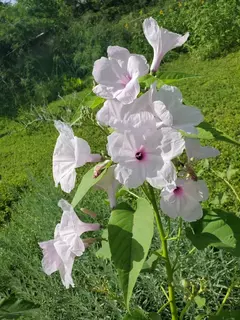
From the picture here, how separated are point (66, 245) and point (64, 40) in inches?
422

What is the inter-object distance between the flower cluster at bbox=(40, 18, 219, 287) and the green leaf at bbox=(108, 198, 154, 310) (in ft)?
0.22

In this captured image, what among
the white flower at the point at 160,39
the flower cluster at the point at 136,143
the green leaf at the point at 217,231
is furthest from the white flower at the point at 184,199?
the white flower at the point at 160,39

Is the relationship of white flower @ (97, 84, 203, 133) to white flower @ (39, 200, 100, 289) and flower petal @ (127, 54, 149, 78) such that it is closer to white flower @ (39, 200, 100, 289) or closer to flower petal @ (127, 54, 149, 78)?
flower petal @ (127, 54, 149, 78)

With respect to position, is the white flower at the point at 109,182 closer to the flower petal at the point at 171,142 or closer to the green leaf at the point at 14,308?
the flower petal at the point at 171,142

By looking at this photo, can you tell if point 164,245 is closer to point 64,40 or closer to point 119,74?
point 119,74

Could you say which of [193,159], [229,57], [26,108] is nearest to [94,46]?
[26,108]

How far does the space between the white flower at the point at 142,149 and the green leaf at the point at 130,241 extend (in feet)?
0.60

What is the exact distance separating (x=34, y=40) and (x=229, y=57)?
5865 millimetres

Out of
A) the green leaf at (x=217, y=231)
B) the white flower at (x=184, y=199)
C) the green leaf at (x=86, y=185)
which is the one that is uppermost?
the green leaf at (x=86, y=185)

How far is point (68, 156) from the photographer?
136 centimetres

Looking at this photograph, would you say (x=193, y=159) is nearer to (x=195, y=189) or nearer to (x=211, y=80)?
(x=195, y=189)

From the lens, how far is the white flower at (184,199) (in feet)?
4.52

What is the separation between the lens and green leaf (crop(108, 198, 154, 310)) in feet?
4.23

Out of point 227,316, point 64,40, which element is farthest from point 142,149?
point 64,40
